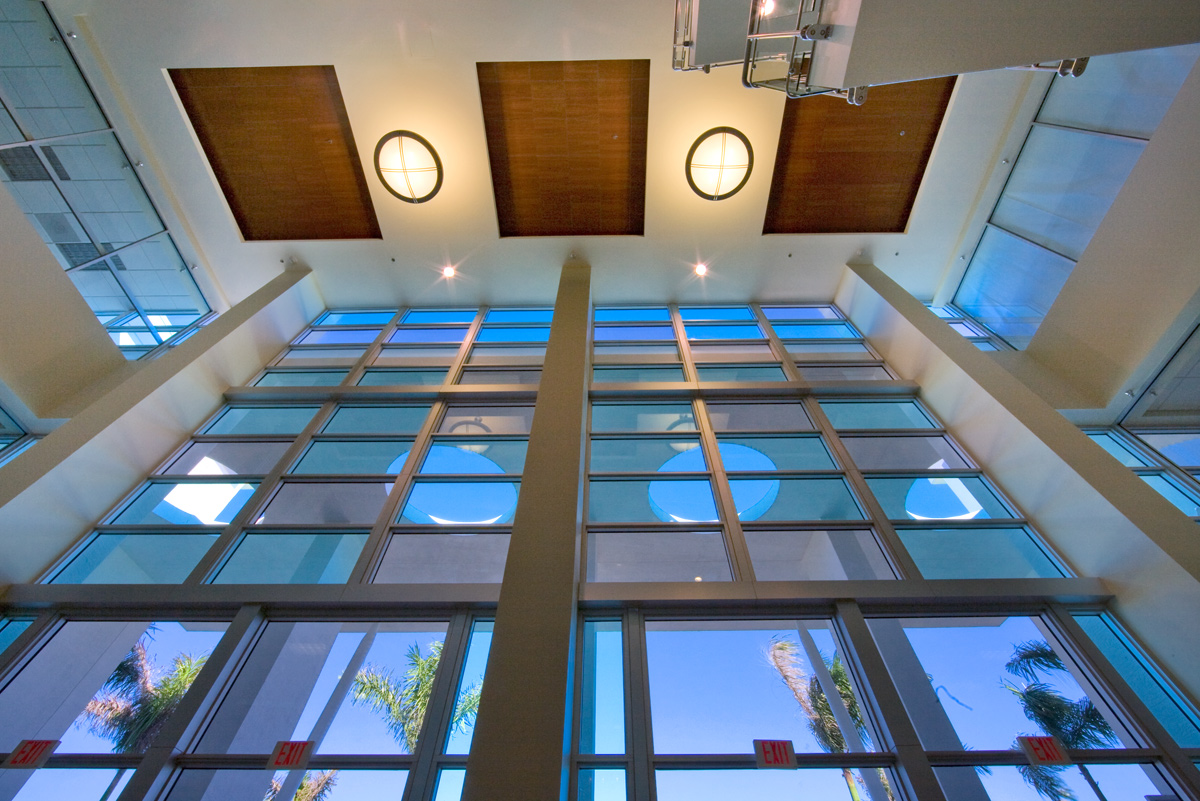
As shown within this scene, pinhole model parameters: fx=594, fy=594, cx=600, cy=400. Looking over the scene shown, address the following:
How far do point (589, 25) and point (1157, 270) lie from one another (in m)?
9.79

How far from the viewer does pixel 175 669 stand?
22.0 feet

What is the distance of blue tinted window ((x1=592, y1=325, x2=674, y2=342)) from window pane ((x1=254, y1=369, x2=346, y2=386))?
5573 millimetres

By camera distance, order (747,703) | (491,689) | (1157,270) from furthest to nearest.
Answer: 1. (1157,270)
2. (747,703)
3. (491,689)

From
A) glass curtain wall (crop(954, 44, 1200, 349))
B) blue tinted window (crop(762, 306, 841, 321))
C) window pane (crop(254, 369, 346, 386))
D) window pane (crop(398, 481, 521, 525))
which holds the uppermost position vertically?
blue tinted window (crop(762, 306, 841, 321))

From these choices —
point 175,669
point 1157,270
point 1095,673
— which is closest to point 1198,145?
point 1157,270

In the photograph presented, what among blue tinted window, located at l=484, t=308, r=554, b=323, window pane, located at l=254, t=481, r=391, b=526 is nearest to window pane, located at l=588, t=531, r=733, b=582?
window pane, located at l=254, t=481, r=391, b=526

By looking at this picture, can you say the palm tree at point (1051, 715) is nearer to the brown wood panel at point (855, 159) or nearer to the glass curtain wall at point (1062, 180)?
the glass curtain wall at point (1062, 180)

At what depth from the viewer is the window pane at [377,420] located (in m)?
10.6

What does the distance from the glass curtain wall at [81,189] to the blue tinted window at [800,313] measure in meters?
13.5

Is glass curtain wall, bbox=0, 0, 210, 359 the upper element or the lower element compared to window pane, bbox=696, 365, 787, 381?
upper

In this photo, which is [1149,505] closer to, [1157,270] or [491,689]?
[1157,270]

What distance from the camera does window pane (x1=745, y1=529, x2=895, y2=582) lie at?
24.6 ft

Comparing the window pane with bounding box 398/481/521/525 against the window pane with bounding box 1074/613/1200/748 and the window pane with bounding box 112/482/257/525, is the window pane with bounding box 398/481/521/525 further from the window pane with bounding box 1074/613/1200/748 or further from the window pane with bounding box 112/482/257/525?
the window pane with bounding box 1074/613/1200/748

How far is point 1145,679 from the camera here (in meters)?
6.27
